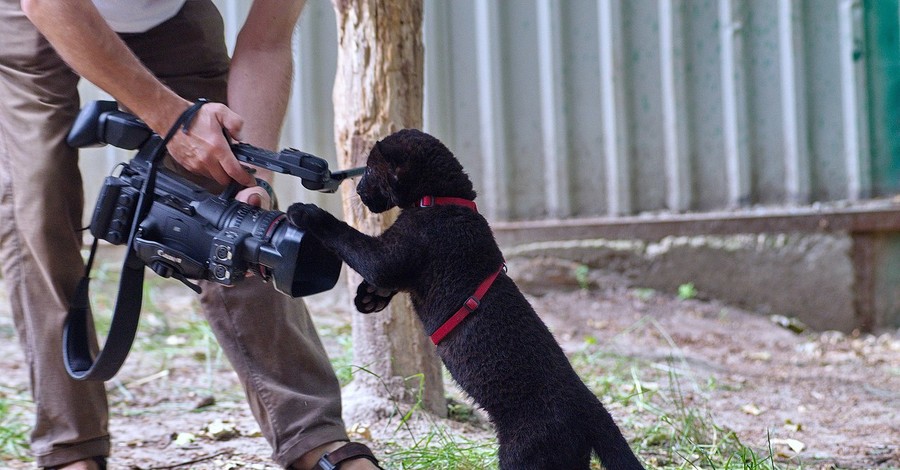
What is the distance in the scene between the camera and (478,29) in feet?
17.8

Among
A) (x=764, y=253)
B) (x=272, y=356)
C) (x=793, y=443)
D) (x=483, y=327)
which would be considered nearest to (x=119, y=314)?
(x=272, y=356)

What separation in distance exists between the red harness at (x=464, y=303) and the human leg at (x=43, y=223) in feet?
3.27

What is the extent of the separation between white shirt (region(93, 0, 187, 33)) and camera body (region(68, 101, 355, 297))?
0.31 meters

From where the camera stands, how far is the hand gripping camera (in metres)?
1.92

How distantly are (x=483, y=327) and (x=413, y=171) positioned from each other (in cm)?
39

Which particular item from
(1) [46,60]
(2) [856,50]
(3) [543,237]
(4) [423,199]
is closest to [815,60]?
(2) [856,50]

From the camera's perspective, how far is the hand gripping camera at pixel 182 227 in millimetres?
1917

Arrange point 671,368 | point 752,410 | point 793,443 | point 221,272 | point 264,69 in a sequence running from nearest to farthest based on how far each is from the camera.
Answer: point 221,272 < point 264,69 < point 793,443 < point 752,410 < point 671,368

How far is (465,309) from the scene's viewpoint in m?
1.97

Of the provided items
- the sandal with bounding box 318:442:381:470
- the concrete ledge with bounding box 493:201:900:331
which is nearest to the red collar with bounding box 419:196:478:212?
the sandal with bounding box 318:442:381:470

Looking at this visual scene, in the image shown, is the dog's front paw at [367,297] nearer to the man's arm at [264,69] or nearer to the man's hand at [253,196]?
the man's hand at [253,196]

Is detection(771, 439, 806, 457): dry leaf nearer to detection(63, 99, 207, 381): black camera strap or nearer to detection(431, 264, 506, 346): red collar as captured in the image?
detection(431, 264, 506, 346): red collar

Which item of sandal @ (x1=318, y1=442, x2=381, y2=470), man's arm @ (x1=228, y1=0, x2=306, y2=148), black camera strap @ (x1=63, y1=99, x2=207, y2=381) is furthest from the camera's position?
man's arm @ (x1=228, y1=0, x2=306, y2=148)

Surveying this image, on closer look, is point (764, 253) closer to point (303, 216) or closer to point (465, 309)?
point (465, 309)
